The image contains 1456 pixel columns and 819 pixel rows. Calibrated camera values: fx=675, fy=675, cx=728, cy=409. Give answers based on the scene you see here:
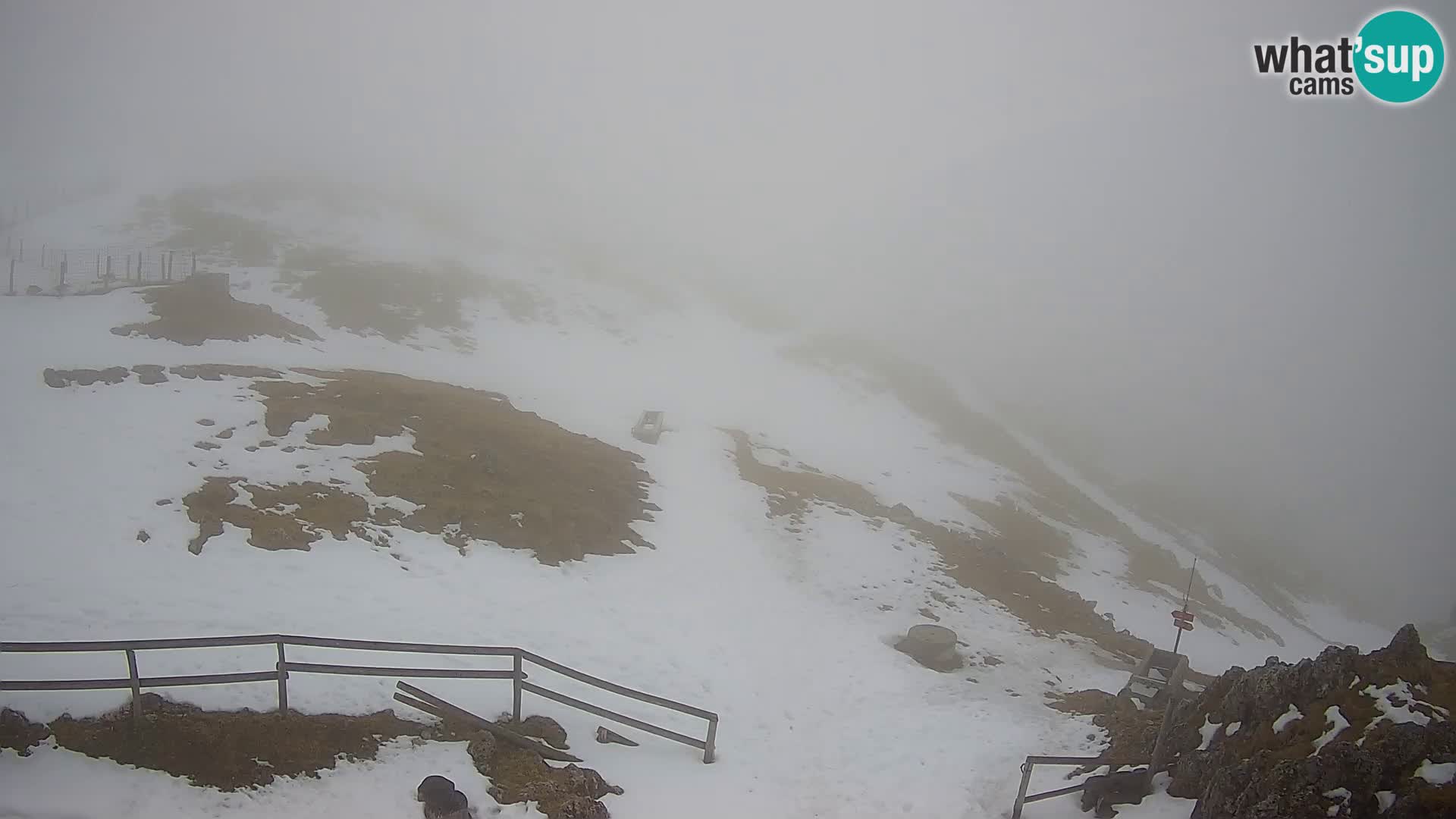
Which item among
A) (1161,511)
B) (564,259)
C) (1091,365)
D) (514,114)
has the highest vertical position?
(514,114)

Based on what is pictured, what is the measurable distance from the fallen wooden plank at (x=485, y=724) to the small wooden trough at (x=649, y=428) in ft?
83.5

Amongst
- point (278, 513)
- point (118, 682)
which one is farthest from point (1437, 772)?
point (278, 513)

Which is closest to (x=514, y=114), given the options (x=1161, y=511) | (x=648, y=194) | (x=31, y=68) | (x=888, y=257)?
(x=648, y=194)

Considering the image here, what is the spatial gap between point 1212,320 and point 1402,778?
203281 mm

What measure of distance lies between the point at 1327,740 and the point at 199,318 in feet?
131

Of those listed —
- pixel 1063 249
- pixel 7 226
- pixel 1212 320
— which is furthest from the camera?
pixel 1063 249

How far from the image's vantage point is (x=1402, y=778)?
23.8 feet

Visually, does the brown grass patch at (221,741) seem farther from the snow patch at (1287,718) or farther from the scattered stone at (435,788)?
the snow patch at (1287,718)

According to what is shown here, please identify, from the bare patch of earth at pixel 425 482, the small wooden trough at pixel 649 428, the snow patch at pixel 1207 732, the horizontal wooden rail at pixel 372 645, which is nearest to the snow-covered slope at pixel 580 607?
the bare patch of earth at pixel 425 482

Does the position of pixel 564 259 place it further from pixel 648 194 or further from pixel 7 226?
pixel 648 194

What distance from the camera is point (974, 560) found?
29062mm

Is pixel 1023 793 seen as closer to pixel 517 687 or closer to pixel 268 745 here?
pixel 517 687

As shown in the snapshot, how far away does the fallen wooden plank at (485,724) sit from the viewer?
10742mm

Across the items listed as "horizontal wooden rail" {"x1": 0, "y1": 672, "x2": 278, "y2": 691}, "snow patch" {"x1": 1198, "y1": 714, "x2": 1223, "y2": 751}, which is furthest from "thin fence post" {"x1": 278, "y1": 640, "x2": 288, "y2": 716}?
"snow patch" {"x1": 1198, "y1": 714, "x2": 1223, "y2": 751}
